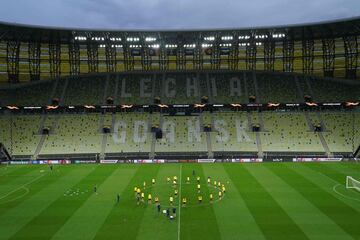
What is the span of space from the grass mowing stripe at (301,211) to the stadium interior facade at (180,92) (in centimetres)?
2051

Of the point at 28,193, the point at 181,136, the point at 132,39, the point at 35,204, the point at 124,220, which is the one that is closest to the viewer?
the point at 124,220

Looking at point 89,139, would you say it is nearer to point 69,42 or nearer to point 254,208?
point 69,42

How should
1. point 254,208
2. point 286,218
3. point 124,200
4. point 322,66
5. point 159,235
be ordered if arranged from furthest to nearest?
point 322,66 < point 124,200 < point 254,208 < point 286,218 < point 159,235

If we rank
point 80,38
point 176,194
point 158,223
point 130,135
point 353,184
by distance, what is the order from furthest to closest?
point 80,38 < point 130,135 < point 353,184 < point 176,194 < point 158,223

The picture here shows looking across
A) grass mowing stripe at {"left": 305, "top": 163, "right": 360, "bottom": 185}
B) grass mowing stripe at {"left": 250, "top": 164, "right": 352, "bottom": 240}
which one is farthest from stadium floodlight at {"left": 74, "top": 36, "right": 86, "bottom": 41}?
grass mowing stripe at {"left": 305, "top": 163, "right": 360, "bottom": 185}

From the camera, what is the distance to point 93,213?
34.3m

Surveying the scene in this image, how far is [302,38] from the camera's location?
73.9 meters

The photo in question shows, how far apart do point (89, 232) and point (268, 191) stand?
19.9 m

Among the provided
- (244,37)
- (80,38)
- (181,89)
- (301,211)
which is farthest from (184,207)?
(181,89)

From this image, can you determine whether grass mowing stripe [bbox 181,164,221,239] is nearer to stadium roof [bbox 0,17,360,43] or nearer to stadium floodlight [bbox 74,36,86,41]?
stadium roof [bbox 0,17,360,43]

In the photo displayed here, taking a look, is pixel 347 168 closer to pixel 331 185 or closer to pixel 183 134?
pixel 331 185

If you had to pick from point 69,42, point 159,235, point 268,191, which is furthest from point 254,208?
point 69,42

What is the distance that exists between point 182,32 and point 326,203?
140 ft

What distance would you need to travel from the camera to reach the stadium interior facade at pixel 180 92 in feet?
224
